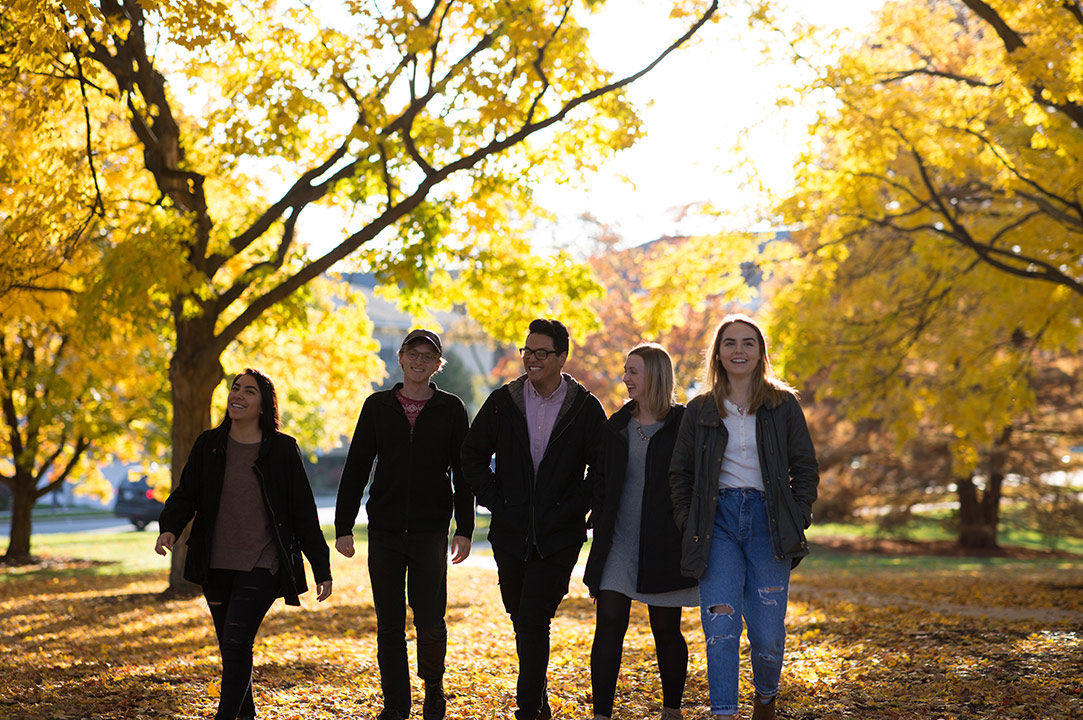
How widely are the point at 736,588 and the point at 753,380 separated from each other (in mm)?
992

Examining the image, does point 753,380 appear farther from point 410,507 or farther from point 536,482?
point 410,507

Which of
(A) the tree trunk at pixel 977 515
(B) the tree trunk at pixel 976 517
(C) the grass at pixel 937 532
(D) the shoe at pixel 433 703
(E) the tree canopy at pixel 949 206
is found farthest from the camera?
(C) the grass at pixel 937 532

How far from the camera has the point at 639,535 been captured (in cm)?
534

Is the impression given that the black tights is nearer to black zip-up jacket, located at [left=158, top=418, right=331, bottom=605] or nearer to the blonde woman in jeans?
the blonde woman in jeans

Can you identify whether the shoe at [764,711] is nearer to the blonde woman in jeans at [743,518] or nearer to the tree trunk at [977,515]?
the blonde woman in jeans at [743,518]

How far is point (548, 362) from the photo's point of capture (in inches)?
217

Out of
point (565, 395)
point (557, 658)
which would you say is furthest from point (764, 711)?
point (557, 658)

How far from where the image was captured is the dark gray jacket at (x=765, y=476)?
5.06m

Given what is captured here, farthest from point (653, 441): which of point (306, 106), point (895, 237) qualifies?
point (895, 237)

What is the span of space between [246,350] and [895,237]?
36.5ft

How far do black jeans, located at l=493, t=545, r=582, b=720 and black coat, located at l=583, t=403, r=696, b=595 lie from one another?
0.19 metres

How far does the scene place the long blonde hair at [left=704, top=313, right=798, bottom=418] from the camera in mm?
5258

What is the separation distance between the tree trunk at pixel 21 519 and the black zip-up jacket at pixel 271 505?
16.9 metres

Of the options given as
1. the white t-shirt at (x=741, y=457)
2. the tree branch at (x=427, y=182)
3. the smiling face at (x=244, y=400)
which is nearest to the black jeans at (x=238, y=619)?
the smiling face at (x=244, y=400)
